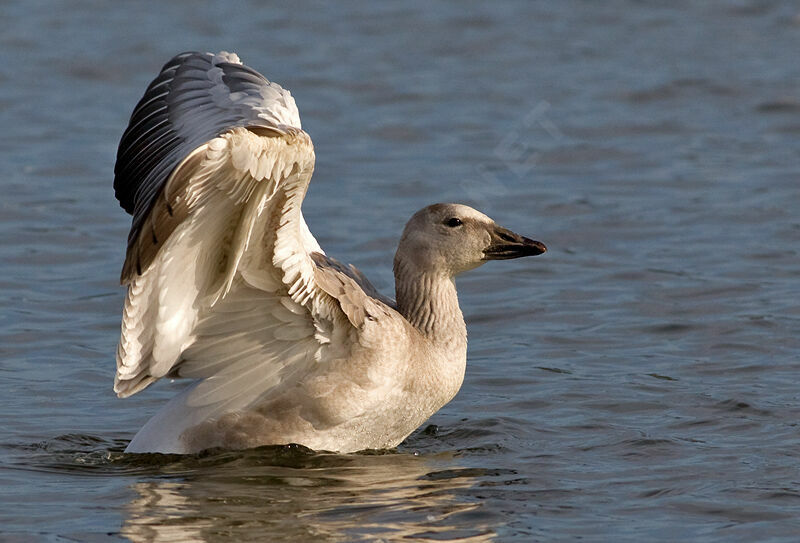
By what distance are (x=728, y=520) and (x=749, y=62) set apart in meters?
11.6

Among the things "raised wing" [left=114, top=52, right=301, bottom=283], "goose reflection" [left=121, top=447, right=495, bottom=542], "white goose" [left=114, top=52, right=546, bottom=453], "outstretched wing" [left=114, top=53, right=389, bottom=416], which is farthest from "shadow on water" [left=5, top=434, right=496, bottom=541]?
"raised wing" [left=114, top=52, right=301, bottom=283]

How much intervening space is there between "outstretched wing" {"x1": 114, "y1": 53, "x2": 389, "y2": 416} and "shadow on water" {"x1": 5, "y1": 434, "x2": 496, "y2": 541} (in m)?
0.44

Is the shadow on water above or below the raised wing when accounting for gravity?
below

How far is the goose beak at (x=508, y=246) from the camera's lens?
335 inches

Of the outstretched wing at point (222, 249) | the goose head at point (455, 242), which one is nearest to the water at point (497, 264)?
the outstretched wing at point (222, 249)

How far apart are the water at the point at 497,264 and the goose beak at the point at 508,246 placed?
1072 millimetres

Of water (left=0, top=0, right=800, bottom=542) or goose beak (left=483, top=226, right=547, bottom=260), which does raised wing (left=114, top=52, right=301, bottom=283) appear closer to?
goose beak (left=483, top=226, right=547, bottom=260)

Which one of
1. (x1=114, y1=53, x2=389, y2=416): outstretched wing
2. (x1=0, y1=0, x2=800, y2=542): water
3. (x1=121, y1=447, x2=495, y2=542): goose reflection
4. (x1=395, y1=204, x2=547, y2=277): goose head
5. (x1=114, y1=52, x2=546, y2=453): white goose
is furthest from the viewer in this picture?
(x1=395, y1=204, x2=547, y2=277): goose head

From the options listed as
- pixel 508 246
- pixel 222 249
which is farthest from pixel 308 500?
pixel 508 246

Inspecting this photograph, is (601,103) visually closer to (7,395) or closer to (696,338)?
(696,338)

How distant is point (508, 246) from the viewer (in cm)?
853

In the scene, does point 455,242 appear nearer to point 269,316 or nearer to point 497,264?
point 269,316

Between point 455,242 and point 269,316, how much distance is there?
1.22 meters

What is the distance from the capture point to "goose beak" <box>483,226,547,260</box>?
8.50 meters
